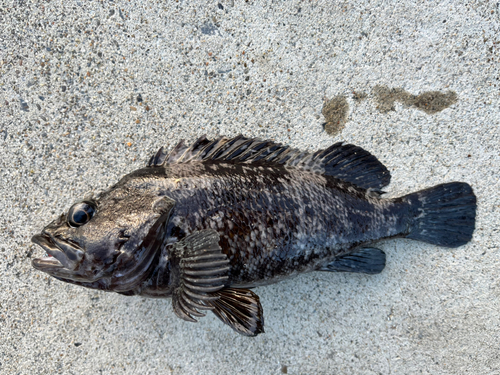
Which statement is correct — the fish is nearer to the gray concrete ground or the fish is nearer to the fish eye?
the fish eye

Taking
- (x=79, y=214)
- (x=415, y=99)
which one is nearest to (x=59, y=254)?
(x=79, y=214)

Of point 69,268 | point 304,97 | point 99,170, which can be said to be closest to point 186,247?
point 69,268

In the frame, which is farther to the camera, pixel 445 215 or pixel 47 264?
pixel 445 215

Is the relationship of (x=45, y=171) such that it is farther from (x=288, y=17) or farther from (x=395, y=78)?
(x=395, y=78)

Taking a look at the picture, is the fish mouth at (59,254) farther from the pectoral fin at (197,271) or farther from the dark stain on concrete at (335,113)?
the dark stain on concrete at (335,113)

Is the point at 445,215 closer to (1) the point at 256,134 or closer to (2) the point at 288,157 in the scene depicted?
(2) the point at 288,157
